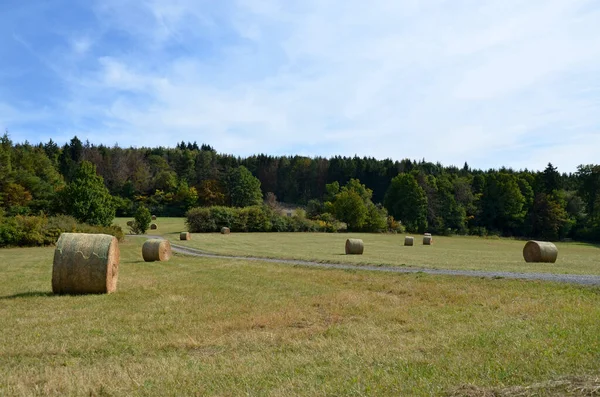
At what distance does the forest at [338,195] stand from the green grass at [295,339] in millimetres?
52511

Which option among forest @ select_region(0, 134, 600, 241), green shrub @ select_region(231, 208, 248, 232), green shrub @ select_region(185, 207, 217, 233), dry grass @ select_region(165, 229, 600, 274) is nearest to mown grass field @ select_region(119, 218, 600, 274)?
dry grass @ select_region(165, 229, 600, 274)

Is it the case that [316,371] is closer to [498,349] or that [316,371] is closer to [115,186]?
[498,349]

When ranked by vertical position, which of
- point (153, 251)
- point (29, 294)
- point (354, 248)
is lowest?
point (29, 294)

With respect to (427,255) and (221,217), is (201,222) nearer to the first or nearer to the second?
(221,217)

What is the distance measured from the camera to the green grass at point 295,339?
6852 millimetres

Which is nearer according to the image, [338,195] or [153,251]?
[153,251]

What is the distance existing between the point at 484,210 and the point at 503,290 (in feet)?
313

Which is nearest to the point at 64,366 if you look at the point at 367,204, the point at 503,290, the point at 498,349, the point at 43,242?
the point at 498,349

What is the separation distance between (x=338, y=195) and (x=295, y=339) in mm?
87216

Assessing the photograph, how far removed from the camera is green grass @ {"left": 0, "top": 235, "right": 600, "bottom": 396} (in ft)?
22.5

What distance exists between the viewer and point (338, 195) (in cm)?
9638

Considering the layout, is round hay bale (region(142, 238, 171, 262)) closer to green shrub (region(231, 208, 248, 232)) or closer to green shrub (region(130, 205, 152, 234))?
green shrub (region(130, 205, 152, 234))

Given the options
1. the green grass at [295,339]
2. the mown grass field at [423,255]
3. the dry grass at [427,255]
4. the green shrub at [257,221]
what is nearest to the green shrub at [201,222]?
the green shrub at [257,221]

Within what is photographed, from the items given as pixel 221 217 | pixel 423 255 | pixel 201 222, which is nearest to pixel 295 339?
pixel 423 255
